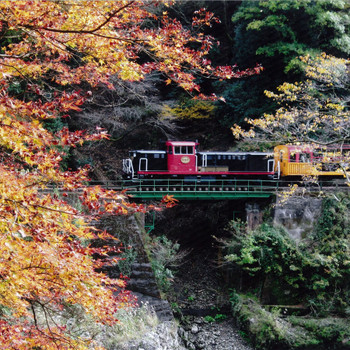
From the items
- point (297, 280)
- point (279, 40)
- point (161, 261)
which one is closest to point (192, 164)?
point (161, 261)

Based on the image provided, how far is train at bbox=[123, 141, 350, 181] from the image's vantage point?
16.5 m

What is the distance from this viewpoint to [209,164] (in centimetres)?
1716

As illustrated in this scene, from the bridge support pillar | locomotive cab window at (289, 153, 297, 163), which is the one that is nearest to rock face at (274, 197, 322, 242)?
the bridge support pillar

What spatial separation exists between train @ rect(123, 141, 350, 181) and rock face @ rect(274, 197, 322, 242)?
195cm

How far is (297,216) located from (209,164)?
4.62 m

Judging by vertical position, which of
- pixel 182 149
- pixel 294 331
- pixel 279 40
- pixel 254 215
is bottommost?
pixel 294 331

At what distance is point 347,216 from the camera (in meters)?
14.8

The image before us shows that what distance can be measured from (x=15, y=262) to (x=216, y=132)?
17.7 meters

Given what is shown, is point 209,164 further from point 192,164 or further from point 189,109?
point 189,109

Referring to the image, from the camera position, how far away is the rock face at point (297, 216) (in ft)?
49.7

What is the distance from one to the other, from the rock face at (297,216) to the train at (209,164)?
1954 mm

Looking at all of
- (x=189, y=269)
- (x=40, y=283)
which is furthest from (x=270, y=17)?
(x=40, y=283)

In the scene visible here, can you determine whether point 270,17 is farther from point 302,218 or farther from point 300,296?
point 300,296

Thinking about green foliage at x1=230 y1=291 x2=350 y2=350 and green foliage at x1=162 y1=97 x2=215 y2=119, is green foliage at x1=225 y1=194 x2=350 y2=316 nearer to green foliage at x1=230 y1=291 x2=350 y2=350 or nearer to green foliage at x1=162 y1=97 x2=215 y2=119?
green foliage at x1=230 y1=291 x2=350 y2=350
